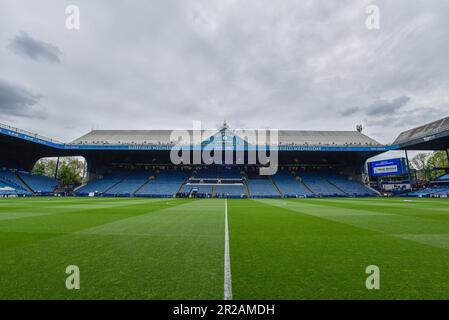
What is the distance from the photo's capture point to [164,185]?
45.4 m

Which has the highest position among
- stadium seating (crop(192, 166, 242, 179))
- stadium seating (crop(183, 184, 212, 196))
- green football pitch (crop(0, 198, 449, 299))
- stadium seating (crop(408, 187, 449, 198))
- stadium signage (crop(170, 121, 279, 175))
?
stadium signage (crop(170, 121, 279, 175))

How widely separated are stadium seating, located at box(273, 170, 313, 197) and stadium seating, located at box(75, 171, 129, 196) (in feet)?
114

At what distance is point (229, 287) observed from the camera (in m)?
3.19

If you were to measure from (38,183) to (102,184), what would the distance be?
11197 millimetres

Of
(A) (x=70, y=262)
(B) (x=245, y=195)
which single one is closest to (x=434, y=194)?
(B) (x=245, y=195)

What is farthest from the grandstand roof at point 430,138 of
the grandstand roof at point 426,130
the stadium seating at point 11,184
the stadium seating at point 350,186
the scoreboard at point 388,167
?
the stadium seating at point 11,184

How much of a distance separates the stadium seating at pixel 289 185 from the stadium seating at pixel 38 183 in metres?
45.9

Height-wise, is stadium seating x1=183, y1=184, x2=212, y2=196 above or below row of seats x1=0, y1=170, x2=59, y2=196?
below

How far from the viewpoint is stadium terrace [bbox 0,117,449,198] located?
1607 inches

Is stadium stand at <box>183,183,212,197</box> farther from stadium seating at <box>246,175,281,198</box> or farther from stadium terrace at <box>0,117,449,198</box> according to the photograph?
stadium seating at <box>246,175,281,198</box>

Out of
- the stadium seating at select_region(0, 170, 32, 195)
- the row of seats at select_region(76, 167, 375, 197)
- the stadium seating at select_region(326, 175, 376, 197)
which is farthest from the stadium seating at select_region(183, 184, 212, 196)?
the stadium seating at select_region(0, 170, 32, 195)

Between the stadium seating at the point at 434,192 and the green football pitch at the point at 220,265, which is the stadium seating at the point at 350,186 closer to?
the stadium seating at the point at 434,192
